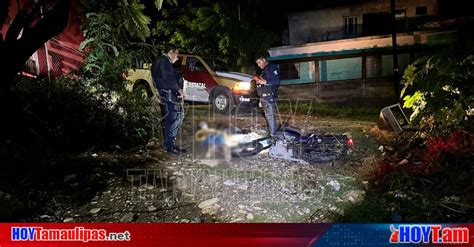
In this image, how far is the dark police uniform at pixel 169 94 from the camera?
2.85 meters

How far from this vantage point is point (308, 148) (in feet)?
9.19

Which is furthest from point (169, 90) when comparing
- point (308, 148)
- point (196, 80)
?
point (308, 148)

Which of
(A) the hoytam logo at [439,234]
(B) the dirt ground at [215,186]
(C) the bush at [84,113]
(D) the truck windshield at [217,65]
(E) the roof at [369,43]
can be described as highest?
(E) the roof at [369,43]

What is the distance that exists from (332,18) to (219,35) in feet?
2.59

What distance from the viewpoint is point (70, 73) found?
2.98 m

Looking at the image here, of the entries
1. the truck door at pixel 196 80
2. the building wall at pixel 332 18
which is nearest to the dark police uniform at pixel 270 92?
the building wall at pixel 332 18

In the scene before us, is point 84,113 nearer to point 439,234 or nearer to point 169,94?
point 169,94

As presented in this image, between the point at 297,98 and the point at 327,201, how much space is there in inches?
28.3

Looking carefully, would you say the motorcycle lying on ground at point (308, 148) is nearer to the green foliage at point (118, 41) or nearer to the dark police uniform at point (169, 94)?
the dark police uniform at point (169, 94)

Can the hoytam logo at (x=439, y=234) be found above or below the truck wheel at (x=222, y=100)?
below

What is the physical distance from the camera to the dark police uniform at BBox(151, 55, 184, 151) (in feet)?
9.34

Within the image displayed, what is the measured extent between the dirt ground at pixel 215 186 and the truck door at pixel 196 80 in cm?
12

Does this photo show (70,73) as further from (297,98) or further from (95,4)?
(297,98)

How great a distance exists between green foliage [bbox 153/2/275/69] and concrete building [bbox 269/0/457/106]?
149 millimetres
